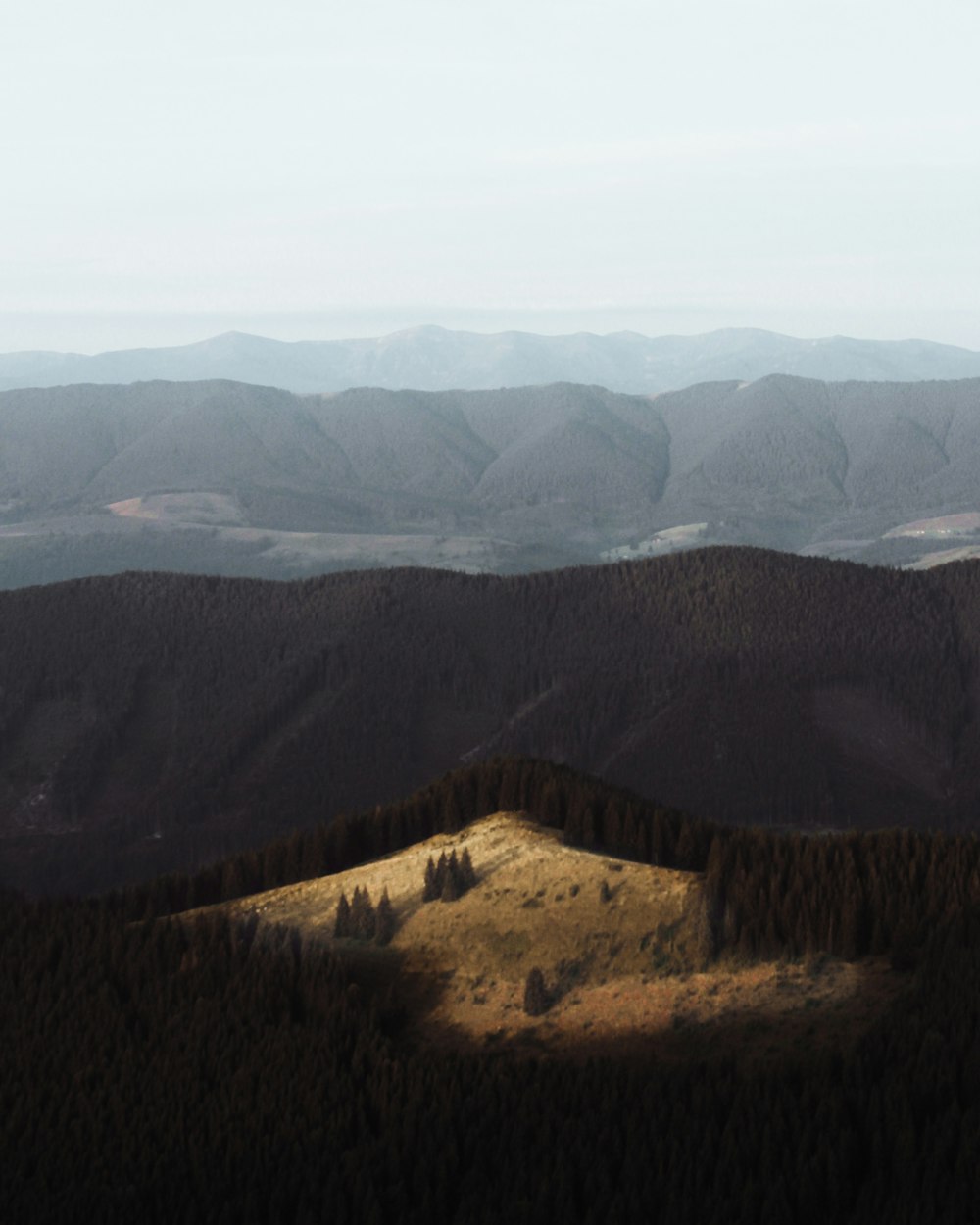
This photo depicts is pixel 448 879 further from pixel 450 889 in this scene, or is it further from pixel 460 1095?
pixel 460 1095

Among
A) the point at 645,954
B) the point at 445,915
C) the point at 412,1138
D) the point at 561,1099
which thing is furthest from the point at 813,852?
the point at 412,1138

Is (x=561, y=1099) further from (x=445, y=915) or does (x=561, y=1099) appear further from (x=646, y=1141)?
(x=445, y=915)


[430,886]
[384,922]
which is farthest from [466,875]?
[384,922]

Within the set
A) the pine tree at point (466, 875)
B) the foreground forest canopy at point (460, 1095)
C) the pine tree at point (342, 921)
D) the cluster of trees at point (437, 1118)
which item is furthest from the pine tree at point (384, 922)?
the cluster of trees at point (437, 1118)

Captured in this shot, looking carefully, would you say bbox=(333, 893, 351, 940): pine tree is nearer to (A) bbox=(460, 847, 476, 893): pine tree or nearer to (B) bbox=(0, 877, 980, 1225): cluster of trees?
(B) bbox=(0, 877, 980, 1225): cluster of trees

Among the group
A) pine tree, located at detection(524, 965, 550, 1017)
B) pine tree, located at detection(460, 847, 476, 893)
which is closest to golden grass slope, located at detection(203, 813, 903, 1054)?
pine tree, located at detection(524, 965, 550, 1017)
